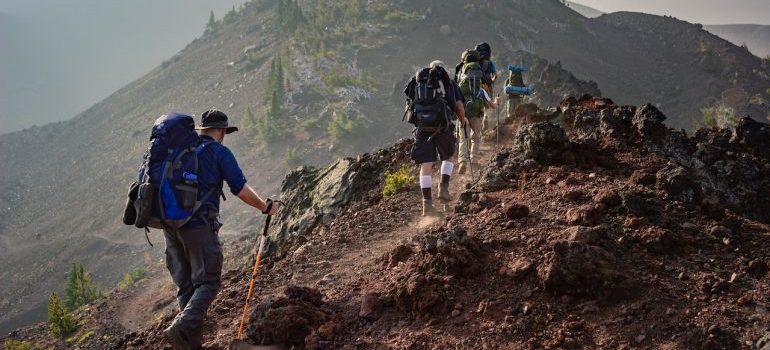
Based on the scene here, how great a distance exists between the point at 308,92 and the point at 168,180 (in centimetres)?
6636

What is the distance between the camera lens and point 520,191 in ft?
24.1

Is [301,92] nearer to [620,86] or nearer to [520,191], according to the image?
[620,86]

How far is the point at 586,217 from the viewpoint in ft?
18.9

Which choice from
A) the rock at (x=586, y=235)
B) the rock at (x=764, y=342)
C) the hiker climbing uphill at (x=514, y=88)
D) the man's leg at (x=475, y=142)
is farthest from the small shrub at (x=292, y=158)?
the rock at (x=764, y=342)

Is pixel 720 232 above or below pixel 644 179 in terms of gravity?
below

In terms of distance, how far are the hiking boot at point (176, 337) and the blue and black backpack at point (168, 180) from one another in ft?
3.13

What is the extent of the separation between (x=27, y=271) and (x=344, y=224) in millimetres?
52241

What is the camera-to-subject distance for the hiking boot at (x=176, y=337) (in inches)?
196

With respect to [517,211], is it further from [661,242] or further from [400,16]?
[400,16]

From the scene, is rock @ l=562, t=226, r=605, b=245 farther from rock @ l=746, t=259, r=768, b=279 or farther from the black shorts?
the black shorts

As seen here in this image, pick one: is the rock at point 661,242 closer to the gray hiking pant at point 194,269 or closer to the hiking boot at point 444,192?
the gray hiking pant at point 194,269

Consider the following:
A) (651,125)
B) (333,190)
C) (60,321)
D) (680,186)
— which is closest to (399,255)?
(680,186)

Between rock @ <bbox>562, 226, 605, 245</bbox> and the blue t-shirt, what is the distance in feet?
10.6

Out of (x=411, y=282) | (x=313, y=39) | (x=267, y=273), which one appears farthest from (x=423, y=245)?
(x=313, y=39)
